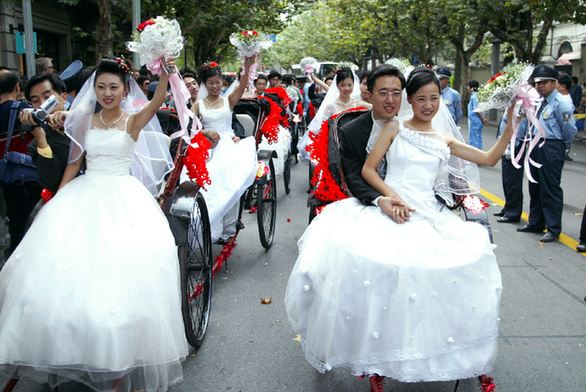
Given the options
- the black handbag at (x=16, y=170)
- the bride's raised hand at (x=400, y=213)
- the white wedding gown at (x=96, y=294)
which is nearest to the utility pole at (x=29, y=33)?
the black handbag at (x=16, y=170)

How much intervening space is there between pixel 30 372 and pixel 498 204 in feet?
25.9

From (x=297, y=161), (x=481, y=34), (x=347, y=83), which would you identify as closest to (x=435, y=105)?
(x=347, y=83)

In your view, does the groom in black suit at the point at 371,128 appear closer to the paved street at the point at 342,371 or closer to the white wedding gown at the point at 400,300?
the white wedding gown at the point at 400,300

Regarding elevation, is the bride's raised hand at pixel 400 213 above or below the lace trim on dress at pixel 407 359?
above

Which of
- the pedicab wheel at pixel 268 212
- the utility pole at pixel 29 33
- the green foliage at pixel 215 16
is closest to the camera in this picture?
the pedicab wheel at pixel 268 212

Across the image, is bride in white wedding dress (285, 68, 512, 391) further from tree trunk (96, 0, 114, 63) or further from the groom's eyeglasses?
tree trunk (96, 0, 114, 63)

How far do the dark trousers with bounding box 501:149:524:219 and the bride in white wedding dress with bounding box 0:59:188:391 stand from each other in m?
5.95

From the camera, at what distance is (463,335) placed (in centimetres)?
290

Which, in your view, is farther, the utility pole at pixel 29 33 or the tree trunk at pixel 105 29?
the tree trunk at pixel 105 29

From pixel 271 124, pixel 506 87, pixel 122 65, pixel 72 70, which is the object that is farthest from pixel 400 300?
pixel 271 124

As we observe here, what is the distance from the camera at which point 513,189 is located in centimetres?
787

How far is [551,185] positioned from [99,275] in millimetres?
6185

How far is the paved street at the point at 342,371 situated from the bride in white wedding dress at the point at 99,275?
69cm

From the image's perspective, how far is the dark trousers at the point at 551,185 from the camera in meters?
7.09
